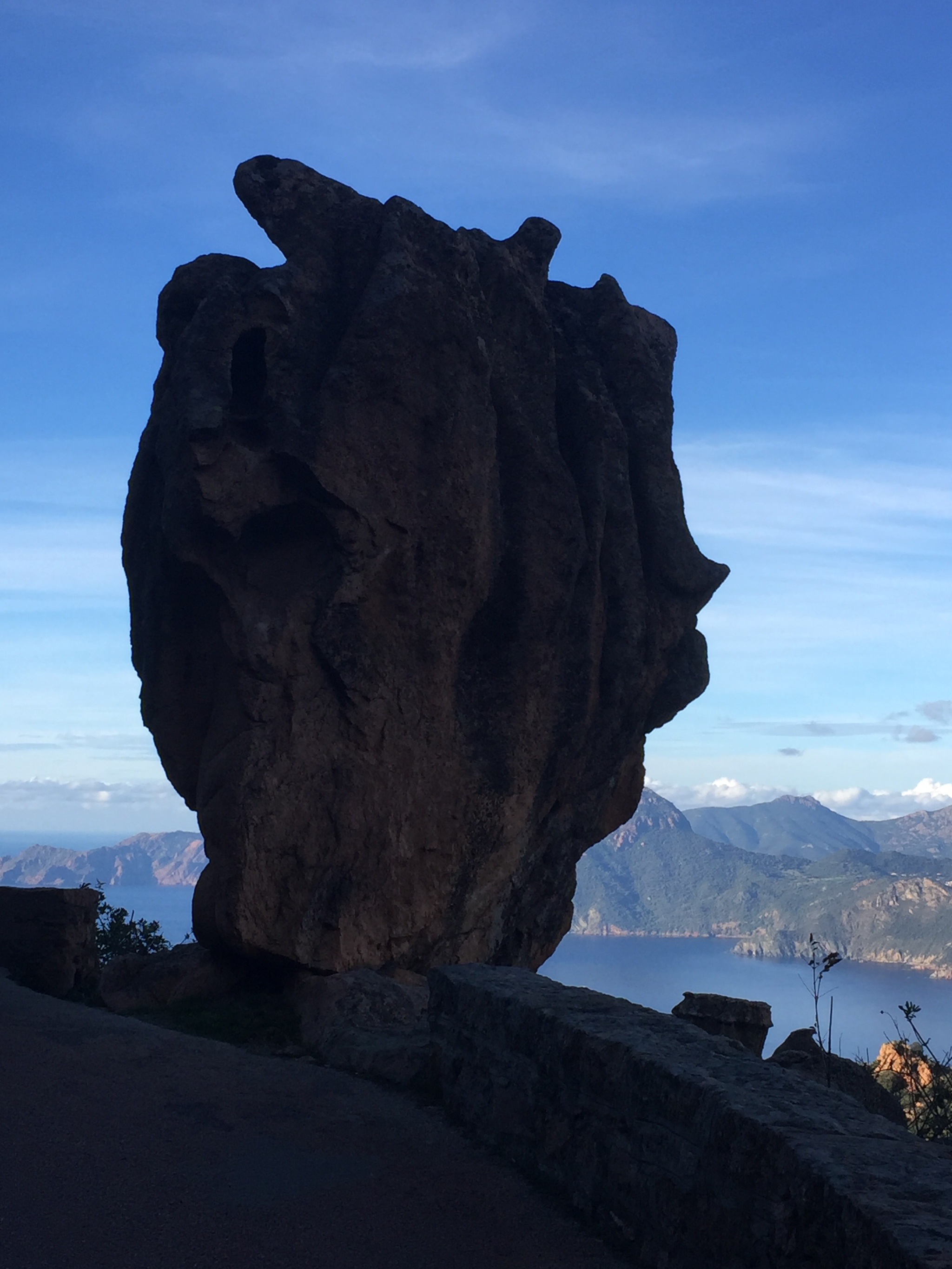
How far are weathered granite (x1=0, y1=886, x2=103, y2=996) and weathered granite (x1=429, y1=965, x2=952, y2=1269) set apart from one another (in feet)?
18.6

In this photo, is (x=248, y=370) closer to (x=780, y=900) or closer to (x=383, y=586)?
(x=383, y=586)

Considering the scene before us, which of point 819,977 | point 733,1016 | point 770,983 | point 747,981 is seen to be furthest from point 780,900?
point 819,977

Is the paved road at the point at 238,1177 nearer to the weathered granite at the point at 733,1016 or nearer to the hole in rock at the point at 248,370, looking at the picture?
the weathered granite at the point at 733,1016

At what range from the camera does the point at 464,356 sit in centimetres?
1272

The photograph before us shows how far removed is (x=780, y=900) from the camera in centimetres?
14262

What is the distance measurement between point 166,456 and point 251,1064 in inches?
256

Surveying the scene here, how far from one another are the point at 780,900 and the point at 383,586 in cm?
14106

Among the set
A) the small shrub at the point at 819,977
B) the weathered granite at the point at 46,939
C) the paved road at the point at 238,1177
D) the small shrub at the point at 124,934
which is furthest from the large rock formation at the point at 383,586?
the small shrub at the point at 124,934

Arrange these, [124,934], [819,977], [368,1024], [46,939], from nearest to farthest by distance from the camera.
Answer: [819,977] → [368,1024] → [46,939] → [124,934]

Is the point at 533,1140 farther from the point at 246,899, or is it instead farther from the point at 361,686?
the point at 361,686

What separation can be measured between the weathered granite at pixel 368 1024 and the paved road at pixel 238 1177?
291mm

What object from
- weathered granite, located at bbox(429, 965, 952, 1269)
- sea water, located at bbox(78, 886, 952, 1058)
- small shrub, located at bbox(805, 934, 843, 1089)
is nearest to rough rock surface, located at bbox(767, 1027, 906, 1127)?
sea water, located at bbox(78, 886, 952, 1058)

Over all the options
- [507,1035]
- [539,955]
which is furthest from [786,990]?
[507,1035]

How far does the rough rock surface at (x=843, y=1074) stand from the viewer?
32.8ft
